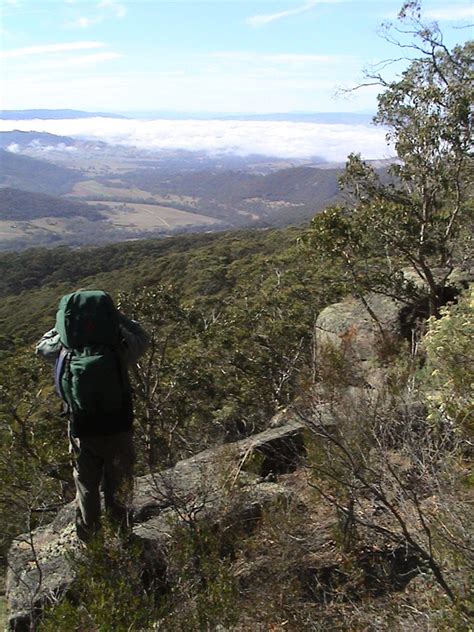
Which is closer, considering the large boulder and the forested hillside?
the forested hillside

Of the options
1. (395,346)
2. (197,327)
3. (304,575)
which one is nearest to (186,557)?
(304,575)

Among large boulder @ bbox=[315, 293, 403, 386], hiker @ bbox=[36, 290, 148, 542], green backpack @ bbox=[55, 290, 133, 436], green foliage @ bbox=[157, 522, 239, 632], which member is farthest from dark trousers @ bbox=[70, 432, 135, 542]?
large boulder @ bbox=[315, 293, 403, 386]

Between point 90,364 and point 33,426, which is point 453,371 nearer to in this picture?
point 90,364

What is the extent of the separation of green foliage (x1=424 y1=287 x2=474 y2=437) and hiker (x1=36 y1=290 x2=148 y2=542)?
199 centimetres

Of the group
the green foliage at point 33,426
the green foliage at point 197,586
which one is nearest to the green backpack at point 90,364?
the green foliage at point 197,586

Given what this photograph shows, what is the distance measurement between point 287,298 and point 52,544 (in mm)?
10350

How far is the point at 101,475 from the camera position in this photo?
13.0ft

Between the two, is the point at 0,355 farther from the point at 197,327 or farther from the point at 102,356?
the point at 102,356

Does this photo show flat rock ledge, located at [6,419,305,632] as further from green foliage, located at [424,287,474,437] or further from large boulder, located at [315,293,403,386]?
large boulder, located at [315,293,403,386]

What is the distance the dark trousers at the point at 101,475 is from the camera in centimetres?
383

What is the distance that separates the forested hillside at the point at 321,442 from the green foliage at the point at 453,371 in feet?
0.05

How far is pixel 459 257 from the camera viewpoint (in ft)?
31.3

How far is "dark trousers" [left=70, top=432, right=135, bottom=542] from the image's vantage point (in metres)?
3.83

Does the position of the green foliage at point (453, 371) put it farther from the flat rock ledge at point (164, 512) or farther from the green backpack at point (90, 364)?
the green backpack at point (90, 364)
